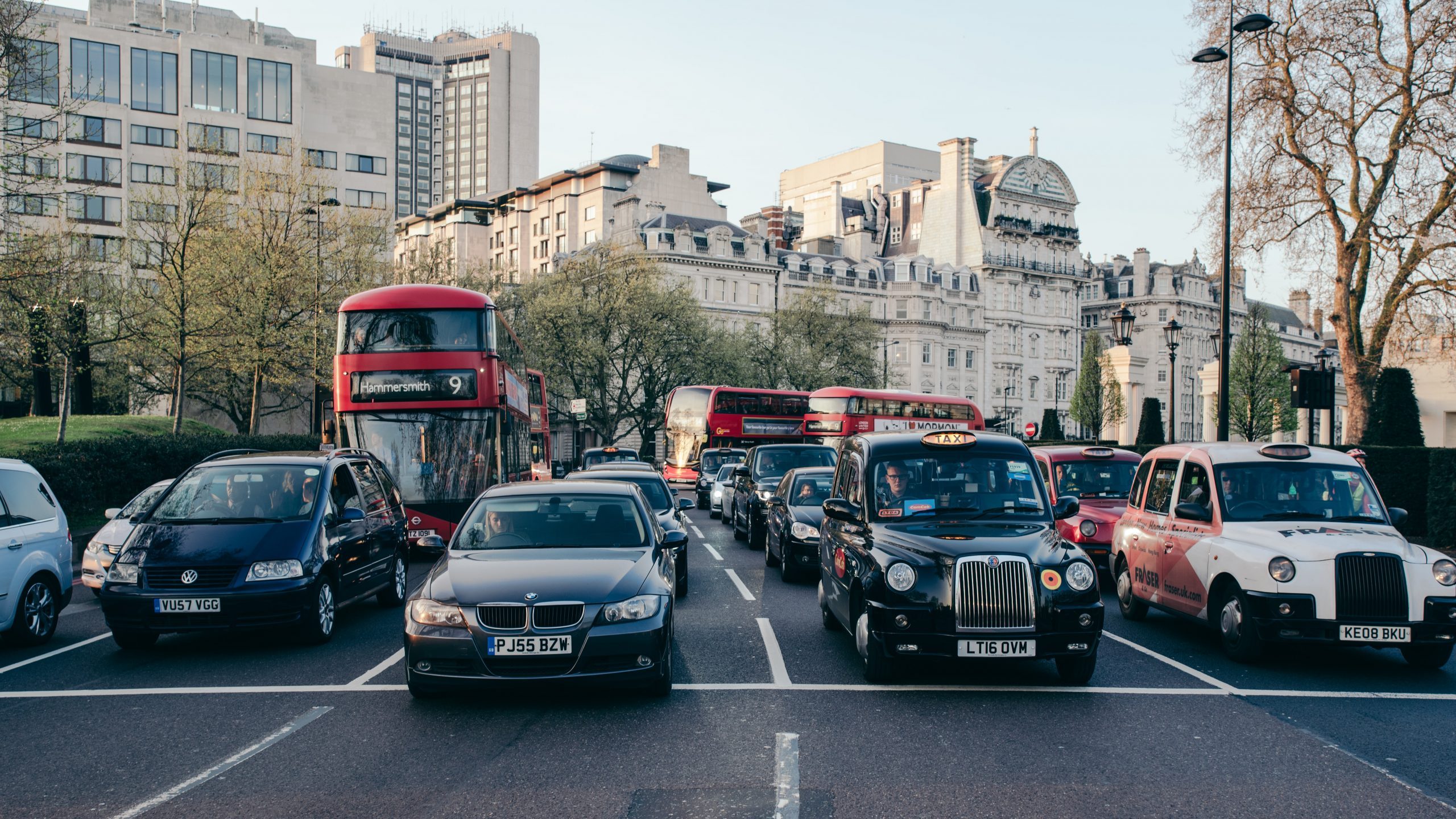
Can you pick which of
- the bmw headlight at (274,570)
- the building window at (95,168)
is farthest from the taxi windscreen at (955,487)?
the building window at (95,168)

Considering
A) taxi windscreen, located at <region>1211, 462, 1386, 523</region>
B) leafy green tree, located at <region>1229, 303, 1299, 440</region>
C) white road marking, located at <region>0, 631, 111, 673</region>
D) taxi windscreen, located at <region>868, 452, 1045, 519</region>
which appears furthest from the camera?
leafy green tree, located at <region>1229, 303, 1299, 440</region>

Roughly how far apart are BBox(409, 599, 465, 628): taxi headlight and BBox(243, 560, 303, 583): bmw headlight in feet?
8.89

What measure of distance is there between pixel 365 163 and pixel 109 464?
176ft

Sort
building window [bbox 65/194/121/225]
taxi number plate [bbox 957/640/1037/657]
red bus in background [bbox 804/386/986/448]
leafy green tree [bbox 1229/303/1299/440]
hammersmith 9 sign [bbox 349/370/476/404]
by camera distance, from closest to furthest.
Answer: taxi number plate [bbox 957/640/1037/657] → hammersmith 9 sign [bbox 349/370/476/404] → red bus in background [bbox 804/386/986/448] → leafy green tree [bbox 1229/303/1299/440] → building window [bbox 65/194/121/225]

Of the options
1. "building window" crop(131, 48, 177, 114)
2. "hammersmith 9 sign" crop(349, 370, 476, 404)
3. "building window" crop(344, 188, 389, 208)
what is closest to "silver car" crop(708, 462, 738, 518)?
"hammersmith 9 sign" crop(349, 370, 476, 404)

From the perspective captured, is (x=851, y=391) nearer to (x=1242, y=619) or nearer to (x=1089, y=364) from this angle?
(x=1242, y=619)

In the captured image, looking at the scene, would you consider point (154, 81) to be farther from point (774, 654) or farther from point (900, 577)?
point (900, 577)

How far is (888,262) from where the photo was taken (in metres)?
96.4

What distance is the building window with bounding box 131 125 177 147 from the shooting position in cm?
6394

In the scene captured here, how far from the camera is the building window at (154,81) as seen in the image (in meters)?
63.7

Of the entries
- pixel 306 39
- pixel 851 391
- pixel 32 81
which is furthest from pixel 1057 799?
pixel 306 39

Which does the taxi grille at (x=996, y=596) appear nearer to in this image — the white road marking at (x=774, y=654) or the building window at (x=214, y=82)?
the white road marking at (x=774, y=654)

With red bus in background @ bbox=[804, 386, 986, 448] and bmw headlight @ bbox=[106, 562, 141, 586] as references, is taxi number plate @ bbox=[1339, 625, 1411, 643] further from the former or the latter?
red bus in background @ bbox=[804, 386, 986, 448]

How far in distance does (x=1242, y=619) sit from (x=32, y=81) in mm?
20692
